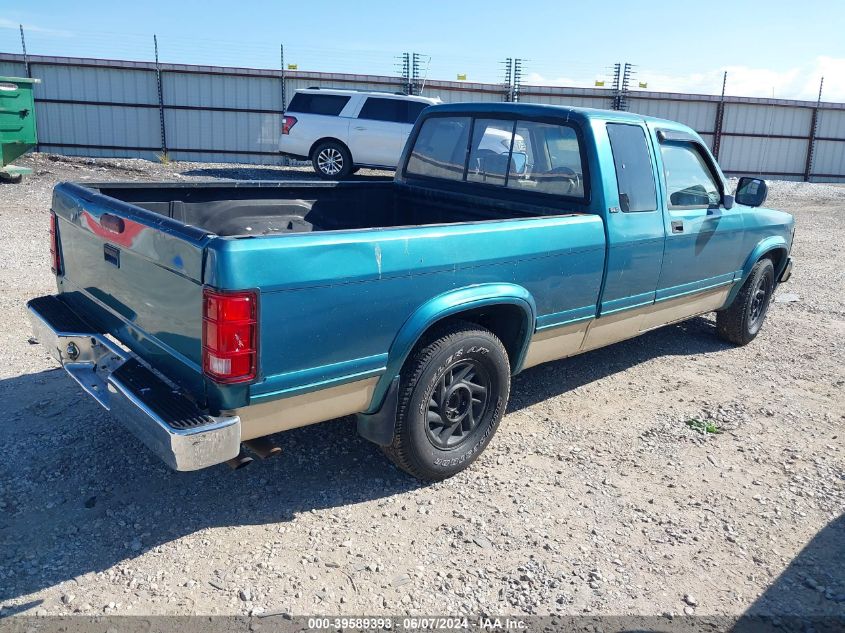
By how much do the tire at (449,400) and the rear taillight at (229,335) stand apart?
3.00ft

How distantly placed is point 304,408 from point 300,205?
2.29 m

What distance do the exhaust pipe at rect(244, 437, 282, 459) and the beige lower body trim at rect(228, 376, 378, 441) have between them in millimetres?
66

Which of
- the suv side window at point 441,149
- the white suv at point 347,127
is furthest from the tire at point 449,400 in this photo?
the white suv at point 347,127

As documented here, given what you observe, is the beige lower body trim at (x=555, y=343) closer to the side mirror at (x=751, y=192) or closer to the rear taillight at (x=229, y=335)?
the rear taillight at (x=229, y=335)

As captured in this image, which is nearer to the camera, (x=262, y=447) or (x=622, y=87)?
(x=262, y=447)

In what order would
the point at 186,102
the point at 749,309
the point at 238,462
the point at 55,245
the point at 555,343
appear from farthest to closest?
the point at 186,102 < the point at 749,309 < the point at 555,343 < the point at 55,245 < the point at 238,462

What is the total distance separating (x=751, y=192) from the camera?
5.48 meters

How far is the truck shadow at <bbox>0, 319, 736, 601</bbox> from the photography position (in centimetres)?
314

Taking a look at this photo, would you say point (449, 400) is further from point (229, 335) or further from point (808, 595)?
point (808, 595)

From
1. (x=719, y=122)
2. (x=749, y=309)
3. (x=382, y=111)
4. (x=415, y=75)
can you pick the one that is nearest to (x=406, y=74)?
(x=415, y=75)

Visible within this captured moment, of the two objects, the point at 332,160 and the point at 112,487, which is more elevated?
the point at 332,160

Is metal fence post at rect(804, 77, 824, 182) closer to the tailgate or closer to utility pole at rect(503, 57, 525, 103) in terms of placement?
utility pole at rect(503, 57, 525, 103)

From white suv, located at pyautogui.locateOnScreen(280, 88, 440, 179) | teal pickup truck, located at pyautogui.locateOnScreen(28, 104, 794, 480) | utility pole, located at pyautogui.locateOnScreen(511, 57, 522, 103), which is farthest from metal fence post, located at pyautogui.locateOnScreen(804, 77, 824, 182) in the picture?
teal pickup truck, located at pyautogui.locateOnScreen(28, 104, 794, 480)

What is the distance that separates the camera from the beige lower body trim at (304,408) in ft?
9.68
